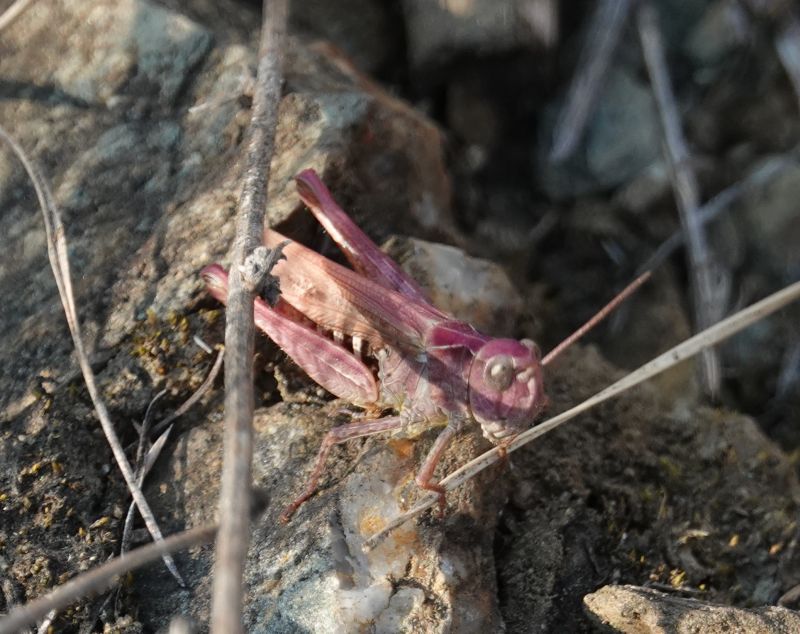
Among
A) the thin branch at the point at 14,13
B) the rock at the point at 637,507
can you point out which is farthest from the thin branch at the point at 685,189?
the thin branch at the point at 14,13

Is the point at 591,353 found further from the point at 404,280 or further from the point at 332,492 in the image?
the point at 332,492

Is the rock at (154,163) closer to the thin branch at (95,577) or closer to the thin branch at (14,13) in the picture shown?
the thin branch at (14,13)

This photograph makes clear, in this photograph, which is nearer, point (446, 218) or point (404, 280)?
point (404, 280)

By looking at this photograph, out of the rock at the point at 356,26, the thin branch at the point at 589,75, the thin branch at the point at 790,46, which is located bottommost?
the thin branch at the point at 790,46

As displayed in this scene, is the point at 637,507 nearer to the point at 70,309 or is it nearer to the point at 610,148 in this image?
the point at 70,309

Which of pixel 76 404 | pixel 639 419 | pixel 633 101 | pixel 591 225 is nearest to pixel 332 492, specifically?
pixel 76 404

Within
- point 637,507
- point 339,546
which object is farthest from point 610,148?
point 339,546
